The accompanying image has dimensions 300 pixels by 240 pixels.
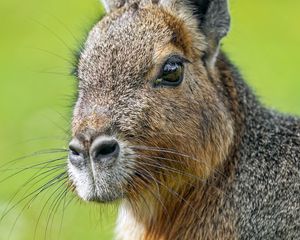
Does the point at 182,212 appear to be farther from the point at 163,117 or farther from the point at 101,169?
the point at 101,169

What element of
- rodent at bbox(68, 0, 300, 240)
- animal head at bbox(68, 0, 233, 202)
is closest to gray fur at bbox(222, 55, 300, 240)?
rodent at bbox(68, 0, 300, 240)

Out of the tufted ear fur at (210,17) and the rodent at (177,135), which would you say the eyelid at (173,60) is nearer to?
the rodent at (177,135)

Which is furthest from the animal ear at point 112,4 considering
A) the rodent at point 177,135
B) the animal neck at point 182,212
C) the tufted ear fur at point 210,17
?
the animal neck at point 182,212

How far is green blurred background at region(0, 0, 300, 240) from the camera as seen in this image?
1095cm

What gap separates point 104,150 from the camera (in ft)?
23.9

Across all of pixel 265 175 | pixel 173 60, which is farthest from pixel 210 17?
pixel 265 175

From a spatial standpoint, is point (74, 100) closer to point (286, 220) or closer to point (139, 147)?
point (139, 147)

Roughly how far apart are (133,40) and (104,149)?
943 mm

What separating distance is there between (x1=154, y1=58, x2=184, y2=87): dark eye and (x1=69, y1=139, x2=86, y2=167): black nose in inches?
29.4

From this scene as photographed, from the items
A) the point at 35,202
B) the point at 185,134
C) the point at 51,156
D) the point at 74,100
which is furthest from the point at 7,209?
the point at 185,134

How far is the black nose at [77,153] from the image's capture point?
7.35 metres

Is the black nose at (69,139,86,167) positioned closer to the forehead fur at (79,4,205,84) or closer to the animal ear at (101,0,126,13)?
the forehead fur at (79,4,205,84)

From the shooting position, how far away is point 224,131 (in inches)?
317

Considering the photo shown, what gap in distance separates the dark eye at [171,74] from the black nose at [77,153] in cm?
75
